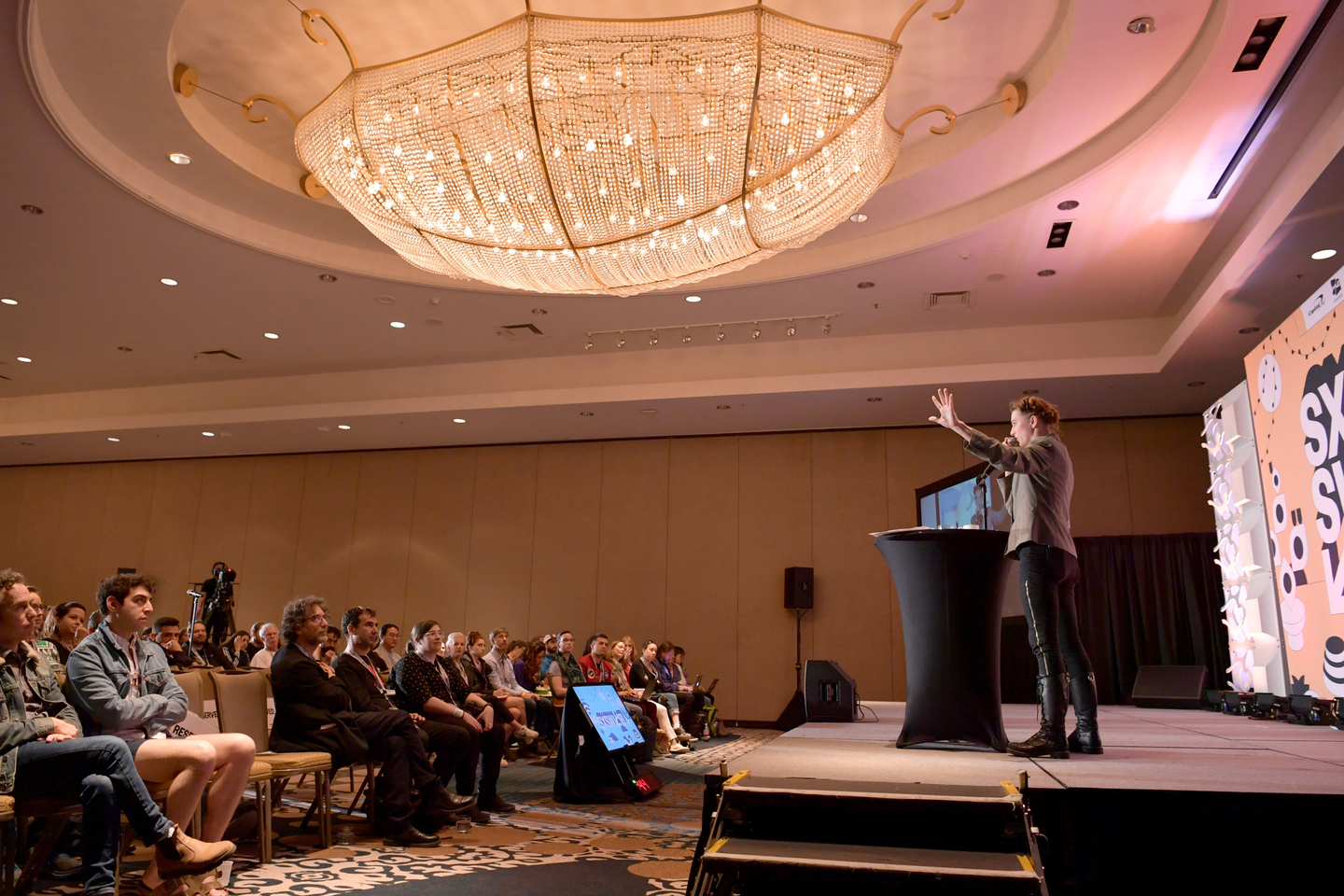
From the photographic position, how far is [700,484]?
1165cm

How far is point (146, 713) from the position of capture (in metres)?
3.23

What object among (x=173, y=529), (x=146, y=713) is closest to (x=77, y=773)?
(x=146, y=713)

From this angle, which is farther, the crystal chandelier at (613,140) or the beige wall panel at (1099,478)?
the beige wall panel at (1099,478)

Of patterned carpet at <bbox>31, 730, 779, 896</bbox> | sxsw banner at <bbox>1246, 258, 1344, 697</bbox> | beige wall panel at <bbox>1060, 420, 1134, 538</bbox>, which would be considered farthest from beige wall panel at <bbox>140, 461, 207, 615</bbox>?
sxsw banner at <bbox>1246, 258, 1344, 697</bbox>

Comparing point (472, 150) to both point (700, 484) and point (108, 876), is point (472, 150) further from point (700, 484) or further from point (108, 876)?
point (700, 484)

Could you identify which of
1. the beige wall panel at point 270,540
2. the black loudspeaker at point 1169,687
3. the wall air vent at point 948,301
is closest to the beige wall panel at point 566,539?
the beige wall panel at point 270,540

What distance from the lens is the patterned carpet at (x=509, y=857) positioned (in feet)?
10.6

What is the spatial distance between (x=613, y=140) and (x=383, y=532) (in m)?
9.97

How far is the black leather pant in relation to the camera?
2.99 meters

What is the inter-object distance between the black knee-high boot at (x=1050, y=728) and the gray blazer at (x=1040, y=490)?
1.50ft

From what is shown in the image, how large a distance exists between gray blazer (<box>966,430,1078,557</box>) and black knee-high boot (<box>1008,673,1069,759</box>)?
18.0 inches

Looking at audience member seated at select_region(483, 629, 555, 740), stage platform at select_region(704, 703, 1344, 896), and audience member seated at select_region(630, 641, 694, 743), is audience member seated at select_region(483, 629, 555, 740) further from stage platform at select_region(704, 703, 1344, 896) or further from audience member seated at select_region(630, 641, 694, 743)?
stage platform at select_region(704, 703, 1344, 896)

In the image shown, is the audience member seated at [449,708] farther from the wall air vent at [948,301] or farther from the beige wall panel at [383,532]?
the beige wall panel at [383,532]

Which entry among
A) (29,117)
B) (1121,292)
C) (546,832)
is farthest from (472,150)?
(1121,292)
